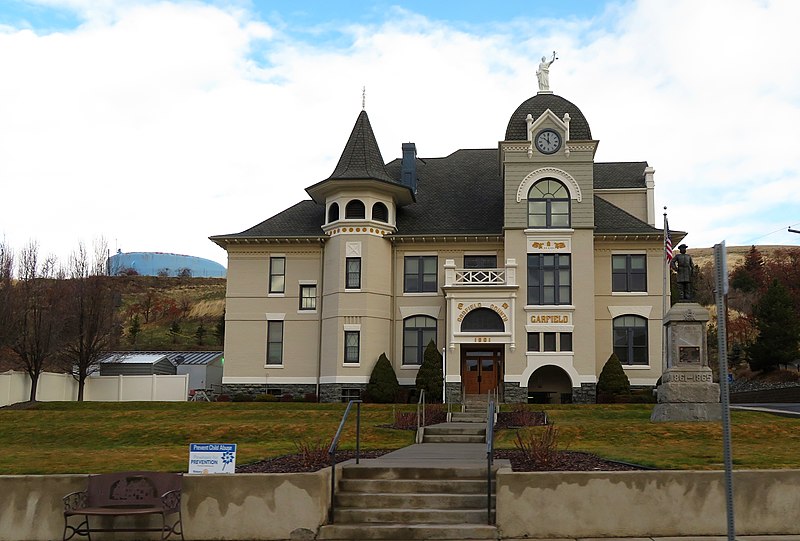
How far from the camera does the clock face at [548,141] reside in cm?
3988

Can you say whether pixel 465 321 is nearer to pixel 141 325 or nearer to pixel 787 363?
pixel 787 363

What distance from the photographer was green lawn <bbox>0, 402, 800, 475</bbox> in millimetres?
16359

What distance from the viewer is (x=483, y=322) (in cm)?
3897

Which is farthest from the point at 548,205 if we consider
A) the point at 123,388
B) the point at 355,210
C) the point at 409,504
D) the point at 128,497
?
the point at 128,497

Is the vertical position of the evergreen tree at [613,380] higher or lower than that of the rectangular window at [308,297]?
lower

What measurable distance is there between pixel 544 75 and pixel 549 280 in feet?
38.0

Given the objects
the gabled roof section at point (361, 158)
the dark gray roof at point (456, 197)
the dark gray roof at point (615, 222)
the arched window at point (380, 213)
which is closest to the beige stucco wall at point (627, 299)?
the dark gray roof at point (615, 222)

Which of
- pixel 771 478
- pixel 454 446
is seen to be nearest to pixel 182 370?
pixel 454 446

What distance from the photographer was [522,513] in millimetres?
11703

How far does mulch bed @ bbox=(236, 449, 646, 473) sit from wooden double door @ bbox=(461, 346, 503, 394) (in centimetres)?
2364

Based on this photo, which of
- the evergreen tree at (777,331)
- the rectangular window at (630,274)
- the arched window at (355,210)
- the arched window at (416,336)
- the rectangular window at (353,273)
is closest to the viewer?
the rectangular window at (353,273)

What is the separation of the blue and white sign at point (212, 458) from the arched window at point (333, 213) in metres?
29.0

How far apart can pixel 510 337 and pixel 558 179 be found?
7.92 metres

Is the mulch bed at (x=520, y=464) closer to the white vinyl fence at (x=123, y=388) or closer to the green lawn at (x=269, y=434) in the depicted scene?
the green lawn at (x=269, y=434)
